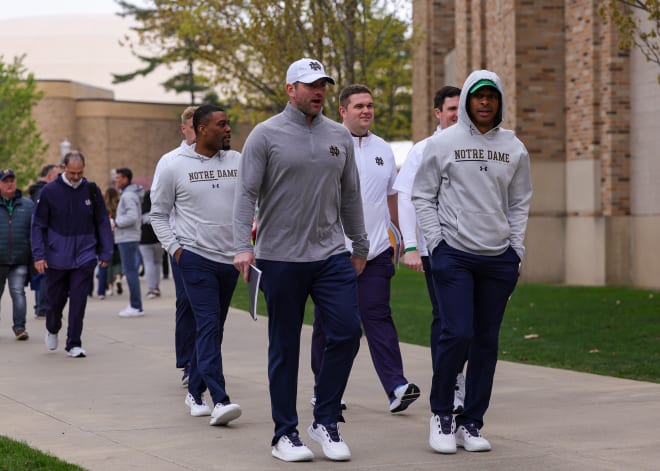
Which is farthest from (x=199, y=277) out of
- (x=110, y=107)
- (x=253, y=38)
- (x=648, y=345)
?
(x=110, y=107)

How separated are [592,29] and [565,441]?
1503 centimetres

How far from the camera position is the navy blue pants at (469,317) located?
6707mm

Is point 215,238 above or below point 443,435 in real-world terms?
above

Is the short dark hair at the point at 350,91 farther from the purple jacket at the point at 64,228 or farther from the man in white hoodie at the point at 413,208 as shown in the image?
the purple jacket at the point at 64,228

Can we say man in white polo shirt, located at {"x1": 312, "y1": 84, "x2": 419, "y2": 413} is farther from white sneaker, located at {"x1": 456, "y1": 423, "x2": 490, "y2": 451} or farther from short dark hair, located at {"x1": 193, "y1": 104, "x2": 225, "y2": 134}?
white sneaker, located at {"x1": 456, "y1": 423, "x2": 490, "y2": 451}

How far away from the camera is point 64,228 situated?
38.6ft

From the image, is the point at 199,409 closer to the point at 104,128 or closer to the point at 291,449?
the point at 291,449

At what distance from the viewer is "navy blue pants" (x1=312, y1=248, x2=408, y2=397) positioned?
26.8 ft

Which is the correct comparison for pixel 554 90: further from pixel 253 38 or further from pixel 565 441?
pixel 565 441

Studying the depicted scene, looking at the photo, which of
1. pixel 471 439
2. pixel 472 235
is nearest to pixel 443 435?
pixel 471 439

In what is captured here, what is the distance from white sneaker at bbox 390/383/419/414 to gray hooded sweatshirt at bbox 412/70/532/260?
1533 mm

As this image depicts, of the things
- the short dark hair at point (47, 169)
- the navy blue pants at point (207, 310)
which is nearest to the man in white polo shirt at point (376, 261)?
the navy blue pants at point (207, 310)

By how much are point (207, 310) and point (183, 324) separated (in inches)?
42.0

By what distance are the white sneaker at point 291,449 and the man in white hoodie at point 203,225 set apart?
146cm
